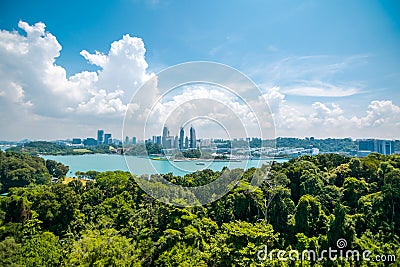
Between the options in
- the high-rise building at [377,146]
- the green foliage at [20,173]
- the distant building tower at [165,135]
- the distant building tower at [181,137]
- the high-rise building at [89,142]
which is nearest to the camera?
the distant building tower at [165,135]

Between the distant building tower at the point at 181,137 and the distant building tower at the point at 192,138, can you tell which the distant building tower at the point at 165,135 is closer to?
the distant building tower at the point at 181,137

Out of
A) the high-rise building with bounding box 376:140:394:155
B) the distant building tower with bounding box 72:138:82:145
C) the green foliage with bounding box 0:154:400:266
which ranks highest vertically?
the distant building tower with bounding box 72:138:82:145

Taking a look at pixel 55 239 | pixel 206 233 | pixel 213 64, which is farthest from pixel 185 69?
pixel 55 239

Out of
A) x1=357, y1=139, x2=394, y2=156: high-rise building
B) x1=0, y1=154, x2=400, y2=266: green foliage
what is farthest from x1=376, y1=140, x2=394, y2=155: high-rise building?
x1=0, y1=154, x2=400, y2=266: green foliage

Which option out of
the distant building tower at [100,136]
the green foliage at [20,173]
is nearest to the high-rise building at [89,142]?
the distant building tower at [100,136]

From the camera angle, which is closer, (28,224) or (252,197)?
(28,224)

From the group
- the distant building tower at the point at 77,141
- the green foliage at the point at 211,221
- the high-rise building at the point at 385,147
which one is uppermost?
the distant building tower at the point at 77,141

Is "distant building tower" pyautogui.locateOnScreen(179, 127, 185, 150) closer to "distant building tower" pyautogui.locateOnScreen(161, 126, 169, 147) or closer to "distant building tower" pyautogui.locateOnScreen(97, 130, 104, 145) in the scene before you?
"distant building tower" pyautogui.locateOnScreen(161, 126, 169, 147)

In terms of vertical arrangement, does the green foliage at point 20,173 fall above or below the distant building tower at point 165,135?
below

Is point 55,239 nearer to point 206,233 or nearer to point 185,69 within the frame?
point 206,233

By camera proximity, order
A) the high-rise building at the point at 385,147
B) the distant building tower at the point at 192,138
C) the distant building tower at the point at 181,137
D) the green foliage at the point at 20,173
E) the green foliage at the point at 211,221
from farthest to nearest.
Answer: the high-rise building at the point at 385,147 → the green foliage at the point at 20,173 → the green foliage at the point at 211,221 → the distant building tower at the point at 192,138 → the distant building tower at the point at 181,137

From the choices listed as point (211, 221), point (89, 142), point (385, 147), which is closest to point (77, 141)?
point (89, 142)
